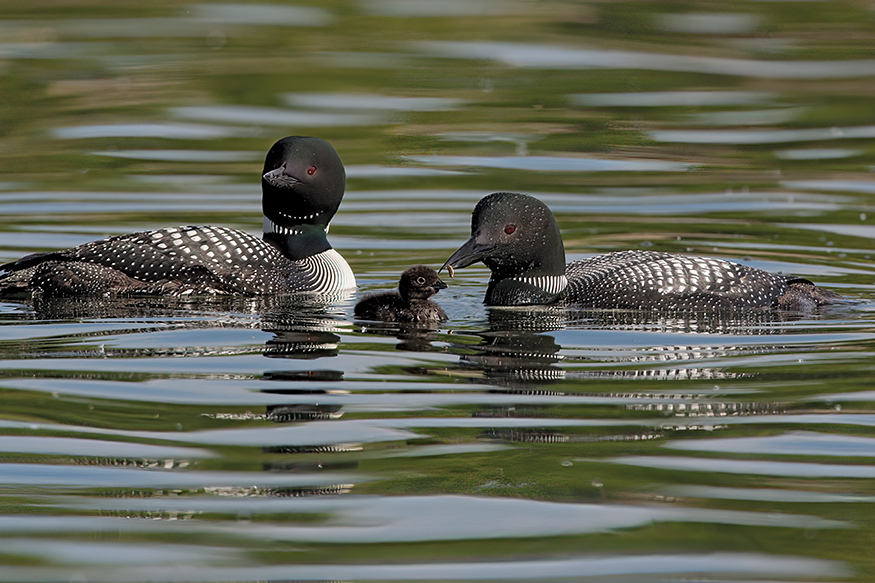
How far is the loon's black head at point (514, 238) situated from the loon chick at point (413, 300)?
318 mm

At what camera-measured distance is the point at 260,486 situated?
434 cm

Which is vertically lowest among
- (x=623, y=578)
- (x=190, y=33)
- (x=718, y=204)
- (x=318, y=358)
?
(x=623, y=578)

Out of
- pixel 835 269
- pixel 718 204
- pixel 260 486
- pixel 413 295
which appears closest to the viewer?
pixel 260 486

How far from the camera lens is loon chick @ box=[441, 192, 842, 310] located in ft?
24.4

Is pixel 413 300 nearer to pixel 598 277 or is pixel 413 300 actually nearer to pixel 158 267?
pixel 598 277

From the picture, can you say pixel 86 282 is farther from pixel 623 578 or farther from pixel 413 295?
pixel 623 578

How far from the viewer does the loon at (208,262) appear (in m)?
7.75

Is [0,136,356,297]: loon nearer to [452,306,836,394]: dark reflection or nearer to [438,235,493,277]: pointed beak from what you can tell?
[438,235,493,277]: pointed beak

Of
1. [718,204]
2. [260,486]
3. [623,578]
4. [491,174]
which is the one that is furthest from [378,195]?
[623,578]

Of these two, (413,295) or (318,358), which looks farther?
(413,295)

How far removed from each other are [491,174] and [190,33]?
6.72 m

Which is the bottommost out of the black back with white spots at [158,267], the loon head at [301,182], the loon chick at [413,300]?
the loon chick at [413,300]

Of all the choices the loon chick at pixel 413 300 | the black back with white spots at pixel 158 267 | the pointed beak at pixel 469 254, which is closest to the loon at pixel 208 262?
the black back with white spots at pixel 158 267

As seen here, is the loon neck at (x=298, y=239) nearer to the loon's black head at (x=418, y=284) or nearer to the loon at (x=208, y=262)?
the loon at (x=208, y=262)
